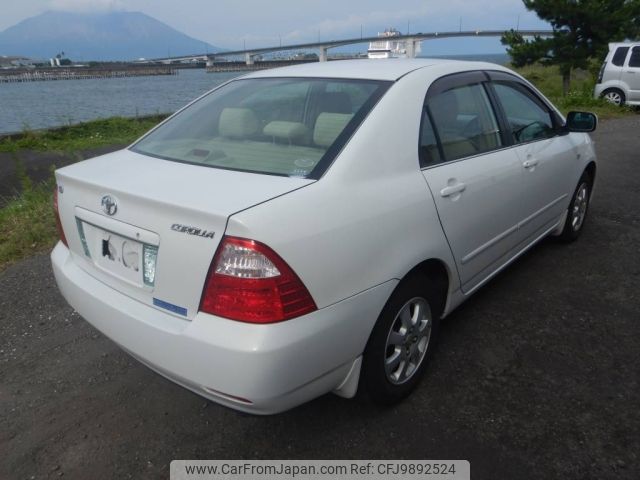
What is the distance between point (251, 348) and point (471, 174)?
1.58 meters

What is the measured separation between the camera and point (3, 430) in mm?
2357

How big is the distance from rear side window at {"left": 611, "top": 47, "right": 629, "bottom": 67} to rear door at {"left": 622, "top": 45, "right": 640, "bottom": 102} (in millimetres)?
149

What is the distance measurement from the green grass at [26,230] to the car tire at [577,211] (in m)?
4.70

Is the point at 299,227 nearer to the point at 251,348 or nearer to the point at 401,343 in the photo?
the point at 251,348

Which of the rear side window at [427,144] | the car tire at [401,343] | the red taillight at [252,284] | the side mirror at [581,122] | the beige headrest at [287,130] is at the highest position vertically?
the beige headrest at [287,130]

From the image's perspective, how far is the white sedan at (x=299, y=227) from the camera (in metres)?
1.72

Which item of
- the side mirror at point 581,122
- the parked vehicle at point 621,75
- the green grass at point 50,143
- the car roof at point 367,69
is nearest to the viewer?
the car roof at point 367,69

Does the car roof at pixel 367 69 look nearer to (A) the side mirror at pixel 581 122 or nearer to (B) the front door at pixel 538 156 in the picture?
(B) the front door at pixel 538 156

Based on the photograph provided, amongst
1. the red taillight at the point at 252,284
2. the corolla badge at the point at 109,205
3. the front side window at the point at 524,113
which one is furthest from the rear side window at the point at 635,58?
the corolla badge at the point at 109,205

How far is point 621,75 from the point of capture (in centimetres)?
1325

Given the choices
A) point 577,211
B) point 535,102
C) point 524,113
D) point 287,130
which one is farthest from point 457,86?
point 577,211

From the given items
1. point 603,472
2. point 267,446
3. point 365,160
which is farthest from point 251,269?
point 603,472

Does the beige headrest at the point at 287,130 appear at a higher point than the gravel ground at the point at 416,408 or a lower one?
higher

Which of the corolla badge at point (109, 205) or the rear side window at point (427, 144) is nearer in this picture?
the corolla badge at point (109, 205)
